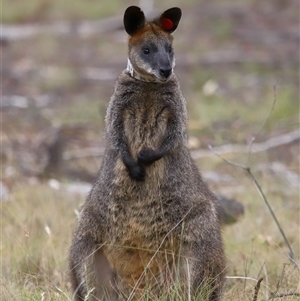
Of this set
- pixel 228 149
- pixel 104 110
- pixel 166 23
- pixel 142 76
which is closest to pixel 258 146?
pixel 228 149

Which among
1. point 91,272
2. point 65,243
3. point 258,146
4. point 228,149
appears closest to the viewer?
point 91,272

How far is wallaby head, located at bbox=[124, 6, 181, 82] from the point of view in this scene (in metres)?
5.16

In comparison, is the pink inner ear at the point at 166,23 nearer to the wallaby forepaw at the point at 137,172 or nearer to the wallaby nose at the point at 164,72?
the wallaby nose at the point at 164,72

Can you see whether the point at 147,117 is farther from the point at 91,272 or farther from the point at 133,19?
the point at 91,272

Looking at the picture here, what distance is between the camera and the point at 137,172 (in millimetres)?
5012

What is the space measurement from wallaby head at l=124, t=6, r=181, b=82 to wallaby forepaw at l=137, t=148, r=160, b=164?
450 millimetres

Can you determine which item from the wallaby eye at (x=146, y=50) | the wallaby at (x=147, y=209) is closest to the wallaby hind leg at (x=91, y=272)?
the wallaby at (x=147, y=209)

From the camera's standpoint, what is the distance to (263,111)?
40.3ft

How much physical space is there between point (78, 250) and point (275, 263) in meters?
1.61

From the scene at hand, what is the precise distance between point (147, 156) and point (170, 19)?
0.92m

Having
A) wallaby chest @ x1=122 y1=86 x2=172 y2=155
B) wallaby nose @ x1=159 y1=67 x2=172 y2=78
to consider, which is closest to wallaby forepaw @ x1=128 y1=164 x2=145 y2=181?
wallaby chest @ x1=122 y1=86 x2=172 y2=155

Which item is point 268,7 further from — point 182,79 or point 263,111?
point 263,111

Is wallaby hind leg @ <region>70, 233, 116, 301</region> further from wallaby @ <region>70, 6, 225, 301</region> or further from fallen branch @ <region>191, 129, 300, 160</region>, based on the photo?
fallen branch @ <region>191, 129, 300, 160</region>

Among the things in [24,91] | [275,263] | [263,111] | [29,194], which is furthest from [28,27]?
[275,263]
